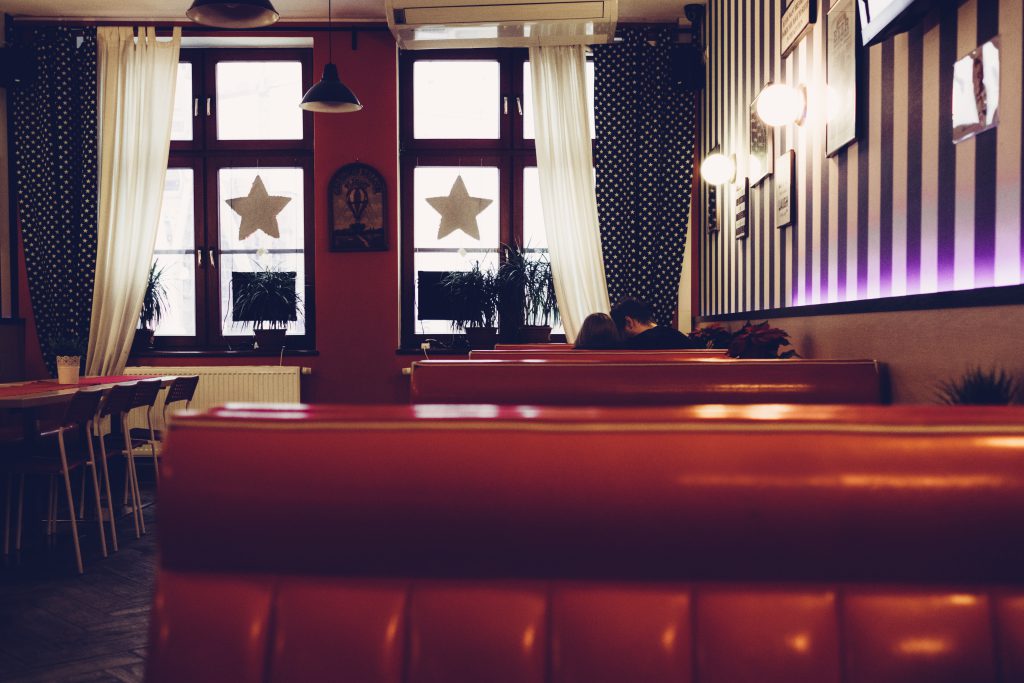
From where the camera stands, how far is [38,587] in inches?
120

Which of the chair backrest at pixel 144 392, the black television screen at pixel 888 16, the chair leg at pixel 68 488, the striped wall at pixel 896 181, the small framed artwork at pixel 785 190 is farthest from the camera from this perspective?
the chair backrest at pixel 144 392

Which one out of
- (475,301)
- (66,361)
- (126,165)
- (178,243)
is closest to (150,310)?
(178,243)

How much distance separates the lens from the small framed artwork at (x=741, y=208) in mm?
4695

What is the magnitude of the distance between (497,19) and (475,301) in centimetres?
209

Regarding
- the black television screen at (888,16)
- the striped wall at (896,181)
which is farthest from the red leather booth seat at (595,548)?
the black television screen at (888,16)

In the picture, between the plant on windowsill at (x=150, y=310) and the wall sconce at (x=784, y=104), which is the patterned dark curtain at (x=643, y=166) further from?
the plant on windowsill at (x=150, y=310)

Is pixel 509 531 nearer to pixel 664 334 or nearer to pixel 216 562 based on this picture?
pixel 216 562

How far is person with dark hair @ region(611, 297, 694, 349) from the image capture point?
368cm

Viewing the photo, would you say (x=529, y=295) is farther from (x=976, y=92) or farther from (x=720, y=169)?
(x=976, y=92)

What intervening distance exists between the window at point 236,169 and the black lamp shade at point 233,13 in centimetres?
239

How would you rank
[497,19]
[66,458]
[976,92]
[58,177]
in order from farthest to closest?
1. [58,177]
2. [497,19]
3. [66,458]
4. [976,92]

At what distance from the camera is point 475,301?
19.2 ft

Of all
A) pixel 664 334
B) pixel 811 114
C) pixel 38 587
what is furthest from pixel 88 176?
pixel 811 114

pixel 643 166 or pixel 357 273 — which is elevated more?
pixel 643 166
